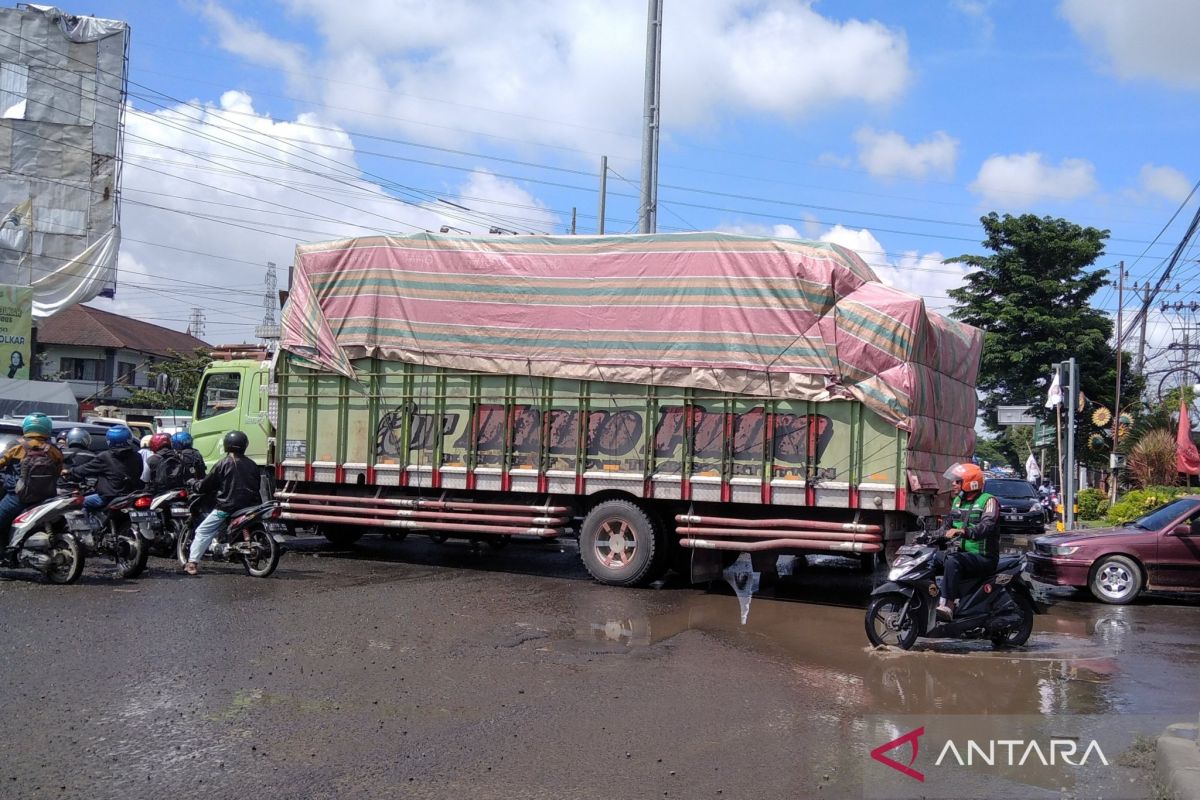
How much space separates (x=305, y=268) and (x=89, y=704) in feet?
25.3

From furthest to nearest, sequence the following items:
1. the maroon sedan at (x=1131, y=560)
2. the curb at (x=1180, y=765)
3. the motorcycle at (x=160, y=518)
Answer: the maroon sedan at (x=1131, y=560), the motorcycle at (x=160, y=518), the curb at (x=1180, y=765)

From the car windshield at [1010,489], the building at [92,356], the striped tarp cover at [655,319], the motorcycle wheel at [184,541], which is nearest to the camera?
the striped tarp cover at [655,319]

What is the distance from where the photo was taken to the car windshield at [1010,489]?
2402cm

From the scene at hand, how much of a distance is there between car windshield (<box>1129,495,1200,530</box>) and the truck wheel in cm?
1014

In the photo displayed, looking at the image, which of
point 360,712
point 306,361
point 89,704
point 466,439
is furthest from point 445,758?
point 306,361

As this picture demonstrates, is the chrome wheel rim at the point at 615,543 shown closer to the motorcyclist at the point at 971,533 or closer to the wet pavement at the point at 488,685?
the wet pavement at the point at 488,685

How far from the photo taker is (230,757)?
16.4 feet

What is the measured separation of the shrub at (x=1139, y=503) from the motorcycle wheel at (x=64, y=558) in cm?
1714

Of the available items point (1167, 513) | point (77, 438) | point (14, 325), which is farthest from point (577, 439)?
point (14, 325)

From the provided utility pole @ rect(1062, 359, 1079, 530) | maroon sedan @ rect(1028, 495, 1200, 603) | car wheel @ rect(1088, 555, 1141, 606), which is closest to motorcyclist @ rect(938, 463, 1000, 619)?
maroon sedan @ rect(1028, 495, 1200, 603)

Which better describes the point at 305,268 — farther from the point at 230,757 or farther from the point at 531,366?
the point at 230,757

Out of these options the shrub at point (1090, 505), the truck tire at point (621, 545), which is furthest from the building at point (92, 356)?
the truck tire at point (621, 545)

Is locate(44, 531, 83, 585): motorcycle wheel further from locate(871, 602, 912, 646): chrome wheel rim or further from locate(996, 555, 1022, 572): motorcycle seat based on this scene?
locate(996, 555, 1022, 572): motorcycle seat

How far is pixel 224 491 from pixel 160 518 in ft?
4.76
